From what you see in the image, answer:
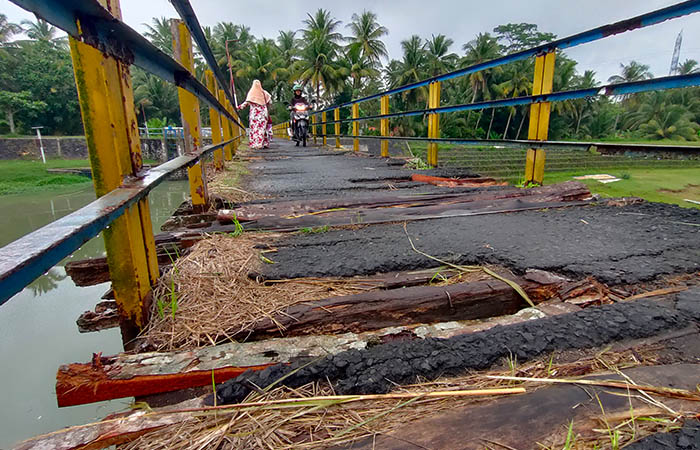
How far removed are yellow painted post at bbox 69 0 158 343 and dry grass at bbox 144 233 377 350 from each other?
0.09m

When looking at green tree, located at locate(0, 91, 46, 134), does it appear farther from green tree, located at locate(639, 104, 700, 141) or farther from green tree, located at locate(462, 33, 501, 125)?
green tree, located at locate(639, 104, 700, 141)

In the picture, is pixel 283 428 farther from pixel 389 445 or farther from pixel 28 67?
pixel 28 67

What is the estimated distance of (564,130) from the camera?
1607 inches

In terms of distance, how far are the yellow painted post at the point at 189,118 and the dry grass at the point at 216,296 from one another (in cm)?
82

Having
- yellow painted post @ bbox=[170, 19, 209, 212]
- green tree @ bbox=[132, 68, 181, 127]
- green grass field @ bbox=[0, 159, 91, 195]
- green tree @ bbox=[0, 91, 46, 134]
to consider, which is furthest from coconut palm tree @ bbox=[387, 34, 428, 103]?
yellow painted post @ bbox=[170, 19, 209, 212]

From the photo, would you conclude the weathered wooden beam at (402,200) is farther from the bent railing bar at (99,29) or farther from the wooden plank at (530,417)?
the wooden plank at (530,417)

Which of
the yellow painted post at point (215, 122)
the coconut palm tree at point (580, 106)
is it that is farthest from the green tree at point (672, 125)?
the yellow painted post at point (215, 122)

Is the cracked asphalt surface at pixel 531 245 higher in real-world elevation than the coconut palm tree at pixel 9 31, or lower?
lower

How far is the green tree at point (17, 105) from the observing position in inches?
1223

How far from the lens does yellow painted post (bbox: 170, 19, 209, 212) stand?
230cm

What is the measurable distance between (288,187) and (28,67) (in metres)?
43.8

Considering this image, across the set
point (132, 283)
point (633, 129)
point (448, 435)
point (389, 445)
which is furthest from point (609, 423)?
point (633, 129)

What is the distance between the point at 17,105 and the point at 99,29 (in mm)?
43641

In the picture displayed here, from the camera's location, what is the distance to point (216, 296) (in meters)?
1.30
